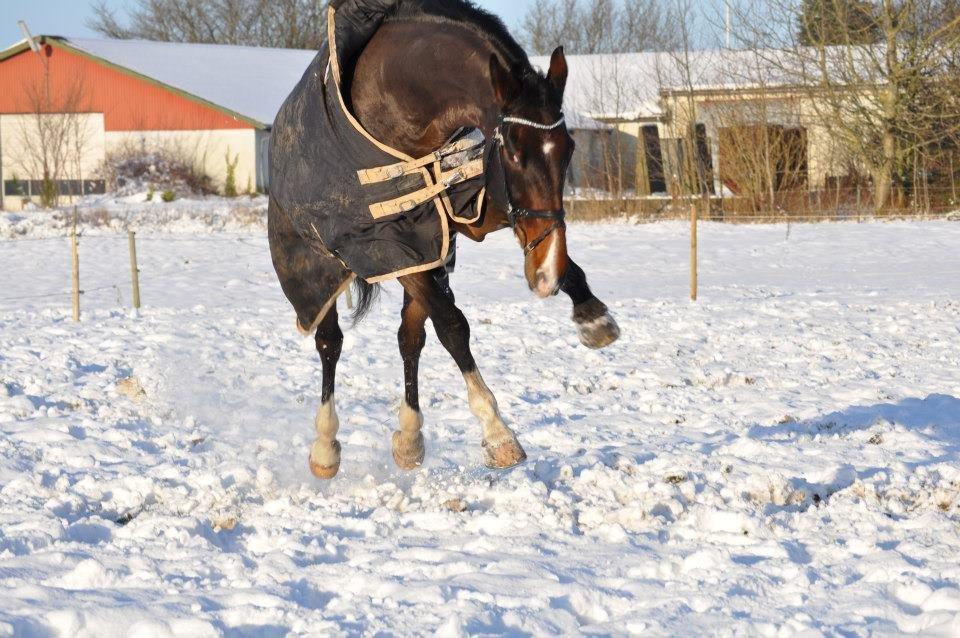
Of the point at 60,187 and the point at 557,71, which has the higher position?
the point at 60,187

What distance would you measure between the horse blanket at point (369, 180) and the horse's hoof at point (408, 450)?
825mm

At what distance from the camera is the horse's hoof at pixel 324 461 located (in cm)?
530

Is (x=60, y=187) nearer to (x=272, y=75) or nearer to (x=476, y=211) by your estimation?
(x=272, y=75)

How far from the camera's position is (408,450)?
16.9 feet

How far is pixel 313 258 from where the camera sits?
18.3ft

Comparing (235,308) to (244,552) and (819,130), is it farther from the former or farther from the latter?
(819,130)

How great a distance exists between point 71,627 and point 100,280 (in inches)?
497

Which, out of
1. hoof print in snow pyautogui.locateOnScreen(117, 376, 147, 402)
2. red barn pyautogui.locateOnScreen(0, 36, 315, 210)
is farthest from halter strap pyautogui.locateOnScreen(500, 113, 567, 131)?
red barn pyautogui.locateOnScreen(0, 36, 315, 210)

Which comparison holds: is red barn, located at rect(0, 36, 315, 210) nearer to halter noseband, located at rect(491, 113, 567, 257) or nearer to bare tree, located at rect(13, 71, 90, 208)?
bare tree, located at rect(13, 71, 90, 208)

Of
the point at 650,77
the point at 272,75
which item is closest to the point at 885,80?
the point at 650,77

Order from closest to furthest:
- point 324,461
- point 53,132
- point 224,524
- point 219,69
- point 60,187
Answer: point 224,524 → point 324,461 → point 53,132 → point 60,187 → point 219,69

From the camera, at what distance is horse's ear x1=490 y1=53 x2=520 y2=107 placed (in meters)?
3.87

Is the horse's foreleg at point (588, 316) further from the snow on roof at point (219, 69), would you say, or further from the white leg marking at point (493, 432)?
the snow on roof at point (219, 69)

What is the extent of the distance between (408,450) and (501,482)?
18.9 inches
